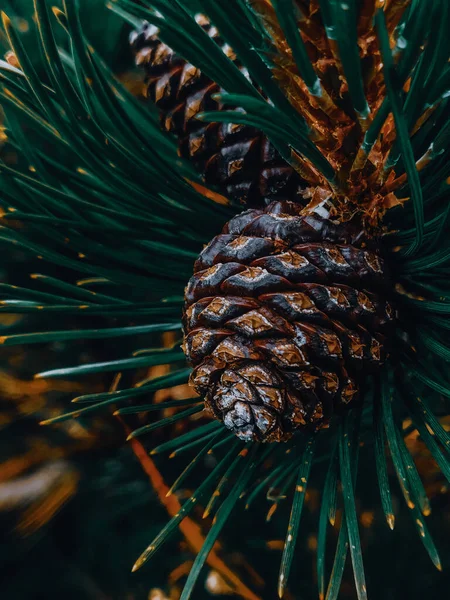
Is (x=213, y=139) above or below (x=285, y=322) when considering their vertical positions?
above

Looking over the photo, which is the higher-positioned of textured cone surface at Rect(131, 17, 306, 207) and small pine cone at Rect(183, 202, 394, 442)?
textured cone surface at Rect(131, 17, 306, 207)

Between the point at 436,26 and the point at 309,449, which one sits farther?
the point at 309,449

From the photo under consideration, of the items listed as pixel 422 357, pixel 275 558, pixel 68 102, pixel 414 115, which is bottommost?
pixel 275 558

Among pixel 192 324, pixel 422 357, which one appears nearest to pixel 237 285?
pixel 192 324

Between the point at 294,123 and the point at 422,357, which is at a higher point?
the point at 294,123

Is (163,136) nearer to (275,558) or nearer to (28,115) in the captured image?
(28,115)
